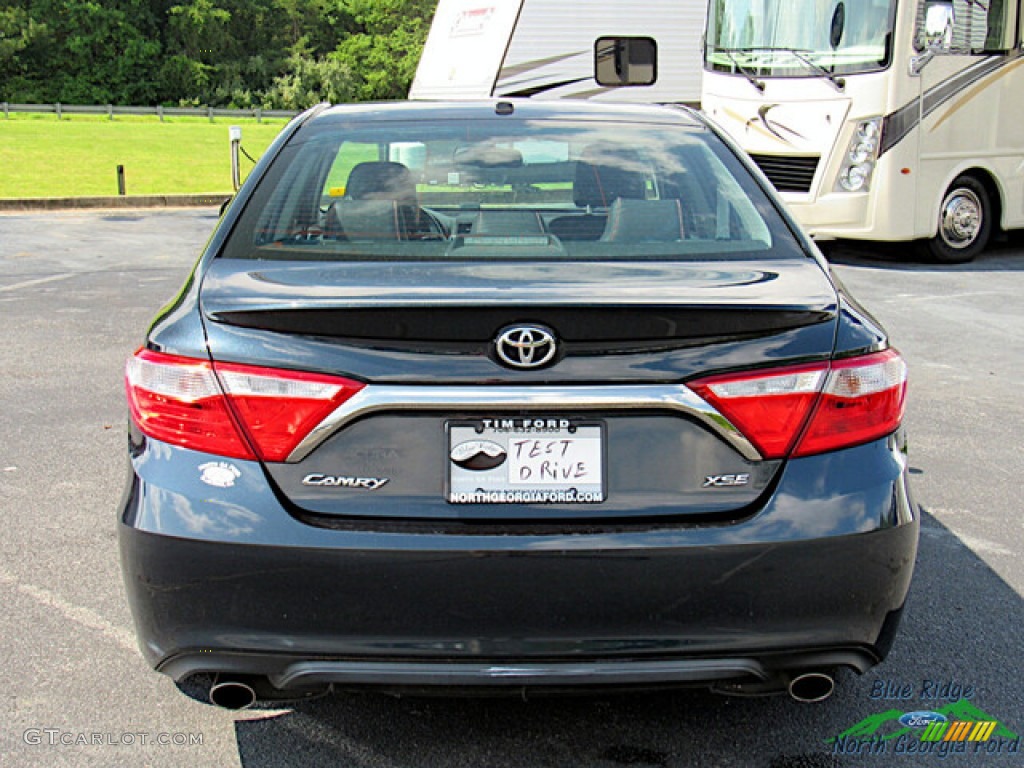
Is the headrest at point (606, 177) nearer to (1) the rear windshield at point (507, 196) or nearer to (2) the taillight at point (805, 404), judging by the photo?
(1) the rear windshield at point (507, 196)

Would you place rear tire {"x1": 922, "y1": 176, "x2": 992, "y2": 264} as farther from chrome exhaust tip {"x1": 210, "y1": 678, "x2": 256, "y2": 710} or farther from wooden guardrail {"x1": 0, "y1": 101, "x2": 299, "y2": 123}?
wooden guardrail {"x1": 0, "y1": 101, "x2": 299, "y2": 123}

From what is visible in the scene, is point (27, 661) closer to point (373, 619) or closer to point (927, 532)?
point (373, 619)

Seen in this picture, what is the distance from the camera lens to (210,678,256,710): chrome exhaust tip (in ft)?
8.40

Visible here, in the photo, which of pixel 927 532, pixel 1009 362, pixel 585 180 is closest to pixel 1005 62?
pixel 1009 362

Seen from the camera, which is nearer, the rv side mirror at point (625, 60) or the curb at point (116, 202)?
the rv side mirror at point (625, 60)

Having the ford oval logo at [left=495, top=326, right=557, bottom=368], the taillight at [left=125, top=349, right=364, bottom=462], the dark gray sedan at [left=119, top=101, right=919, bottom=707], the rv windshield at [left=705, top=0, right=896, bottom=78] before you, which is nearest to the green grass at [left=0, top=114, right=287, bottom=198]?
the rv windshield at [left=705, top=0, right=896, bottom=78]

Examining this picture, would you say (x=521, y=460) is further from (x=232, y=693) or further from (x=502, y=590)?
(x=232, y=693)

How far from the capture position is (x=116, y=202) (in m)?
19.5

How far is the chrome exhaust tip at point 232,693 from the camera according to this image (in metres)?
2.56

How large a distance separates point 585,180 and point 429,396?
1.35 m

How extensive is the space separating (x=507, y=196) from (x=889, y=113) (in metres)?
8.69

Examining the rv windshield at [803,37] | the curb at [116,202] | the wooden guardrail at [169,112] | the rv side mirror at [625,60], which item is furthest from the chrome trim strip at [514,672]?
the wooden guardrail at [169,112]

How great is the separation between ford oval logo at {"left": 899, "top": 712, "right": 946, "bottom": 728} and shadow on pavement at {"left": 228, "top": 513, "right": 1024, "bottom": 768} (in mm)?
35

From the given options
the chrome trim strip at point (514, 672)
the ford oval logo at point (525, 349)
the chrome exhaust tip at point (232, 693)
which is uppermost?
the ford oval logo at point (525, 349)
